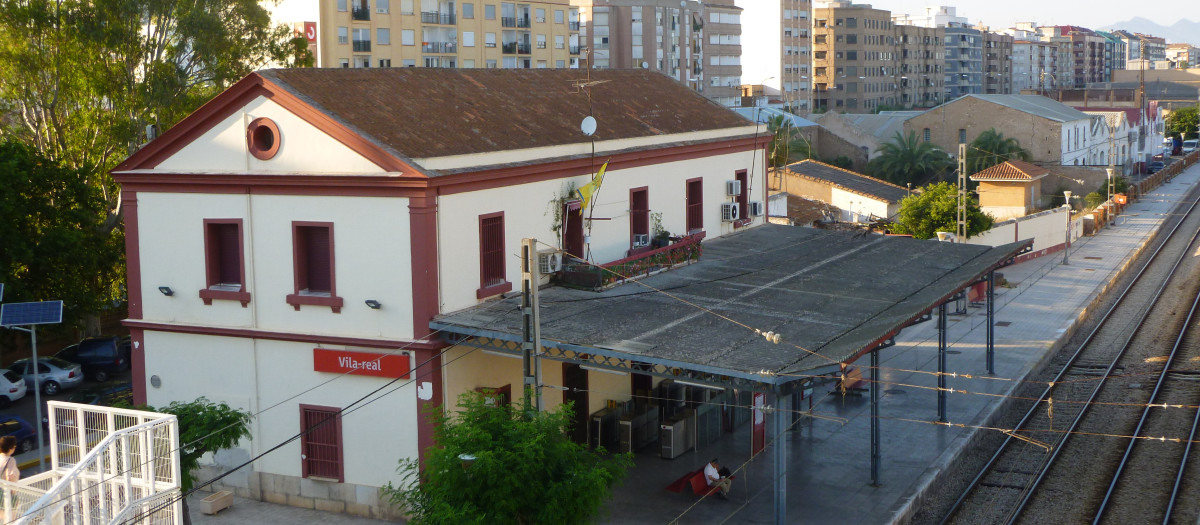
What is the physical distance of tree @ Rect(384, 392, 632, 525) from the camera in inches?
601

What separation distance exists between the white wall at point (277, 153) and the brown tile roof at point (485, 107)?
49 centimetres

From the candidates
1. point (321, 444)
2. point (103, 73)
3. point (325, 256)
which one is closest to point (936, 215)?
point (103, 73)

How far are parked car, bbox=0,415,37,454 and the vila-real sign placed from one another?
9.08 meters

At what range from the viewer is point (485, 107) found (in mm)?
24234

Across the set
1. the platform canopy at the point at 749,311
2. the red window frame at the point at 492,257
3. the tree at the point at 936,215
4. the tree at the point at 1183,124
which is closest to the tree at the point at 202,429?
the platform canopy at the point at 749,311

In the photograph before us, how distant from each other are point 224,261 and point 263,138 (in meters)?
2.57

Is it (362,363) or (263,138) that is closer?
(362,363)

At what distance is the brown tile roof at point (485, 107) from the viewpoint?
2094 centimetres

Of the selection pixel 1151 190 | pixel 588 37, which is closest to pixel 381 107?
pixel 1151 190

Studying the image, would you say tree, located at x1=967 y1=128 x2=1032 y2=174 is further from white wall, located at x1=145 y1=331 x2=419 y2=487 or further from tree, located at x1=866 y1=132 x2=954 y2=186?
white wall, located at x1=145 y1=331 x2=419 y2=487

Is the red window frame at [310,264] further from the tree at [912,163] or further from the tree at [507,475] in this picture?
the tree at [912,163]

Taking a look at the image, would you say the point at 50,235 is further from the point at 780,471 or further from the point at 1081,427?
the point at 1081,427

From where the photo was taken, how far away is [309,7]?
6569 cm

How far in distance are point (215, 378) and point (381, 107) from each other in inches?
236
